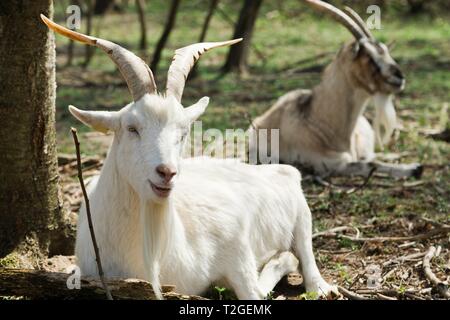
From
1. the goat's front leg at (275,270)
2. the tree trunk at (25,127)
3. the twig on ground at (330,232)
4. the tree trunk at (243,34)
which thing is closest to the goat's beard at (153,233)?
the goat's front leg at (275,270)

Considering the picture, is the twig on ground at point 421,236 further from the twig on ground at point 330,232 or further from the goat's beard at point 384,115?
the goat's beard at point 384,115

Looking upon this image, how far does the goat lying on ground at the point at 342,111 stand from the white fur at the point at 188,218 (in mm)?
2400

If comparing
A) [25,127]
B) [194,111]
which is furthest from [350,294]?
[25,127]

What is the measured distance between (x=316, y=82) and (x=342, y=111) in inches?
148

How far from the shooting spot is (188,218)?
434cm

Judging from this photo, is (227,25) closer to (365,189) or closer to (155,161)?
(365,189)

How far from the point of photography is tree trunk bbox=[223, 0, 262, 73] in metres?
11.6

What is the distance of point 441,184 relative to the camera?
682 centimetres

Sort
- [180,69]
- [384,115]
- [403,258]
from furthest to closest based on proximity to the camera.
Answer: [384,115]
[403,258]
[180,69]

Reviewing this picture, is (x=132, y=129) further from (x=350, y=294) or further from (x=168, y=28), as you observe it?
(x=168, y=28)

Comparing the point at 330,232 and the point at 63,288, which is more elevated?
the point at 63,288

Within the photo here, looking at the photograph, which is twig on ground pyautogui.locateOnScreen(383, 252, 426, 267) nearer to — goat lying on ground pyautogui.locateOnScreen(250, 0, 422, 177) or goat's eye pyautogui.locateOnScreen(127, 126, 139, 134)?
goat's eye pyautogui.locateOnScreen(127, 126, 139, 134)

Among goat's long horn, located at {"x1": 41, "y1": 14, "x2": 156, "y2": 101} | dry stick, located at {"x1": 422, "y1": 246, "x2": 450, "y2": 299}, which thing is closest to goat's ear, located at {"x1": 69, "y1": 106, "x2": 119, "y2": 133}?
goat's long horn, located at {"x1": 41, "y1": 14, "x2": 156, "y2": 101}

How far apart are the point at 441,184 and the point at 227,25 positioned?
35.9 feet
